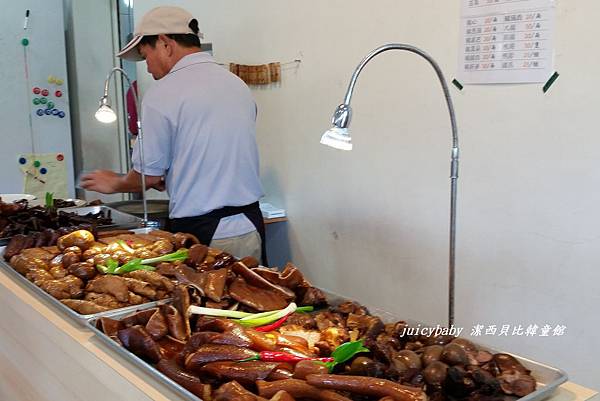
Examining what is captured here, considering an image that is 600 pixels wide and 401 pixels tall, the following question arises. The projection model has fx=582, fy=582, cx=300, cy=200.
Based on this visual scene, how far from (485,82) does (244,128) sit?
3.38 feet

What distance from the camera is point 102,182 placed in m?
2.62

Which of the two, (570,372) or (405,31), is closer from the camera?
(570,372)

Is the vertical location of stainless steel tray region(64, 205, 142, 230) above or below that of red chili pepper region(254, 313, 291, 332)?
above

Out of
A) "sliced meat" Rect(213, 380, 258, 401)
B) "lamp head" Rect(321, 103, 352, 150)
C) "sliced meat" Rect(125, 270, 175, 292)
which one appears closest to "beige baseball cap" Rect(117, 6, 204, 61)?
"sliced meat" Rect(125, 270, 175, 292)

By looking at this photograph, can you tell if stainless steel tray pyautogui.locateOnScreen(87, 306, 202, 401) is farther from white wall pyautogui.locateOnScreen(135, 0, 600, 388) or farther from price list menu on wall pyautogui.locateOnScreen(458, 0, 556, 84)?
price list menu on wall pyautogui.locateOnScreen(458, 0, 556, 84)

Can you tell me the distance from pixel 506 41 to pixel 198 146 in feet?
4.31

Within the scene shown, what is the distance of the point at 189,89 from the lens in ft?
8.11

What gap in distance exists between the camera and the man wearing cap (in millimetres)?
2469

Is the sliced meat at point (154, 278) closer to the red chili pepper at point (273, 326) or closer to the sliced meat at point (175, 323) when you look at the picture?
the sliced meat at point (175, 323)

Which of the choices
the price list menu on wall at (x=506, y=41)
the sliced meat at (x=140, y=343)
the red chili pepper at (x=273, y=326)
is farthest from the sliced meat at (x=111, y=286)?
the price list menu on wall at (x=506, y=41)

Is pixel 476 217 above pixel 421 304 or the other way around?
above

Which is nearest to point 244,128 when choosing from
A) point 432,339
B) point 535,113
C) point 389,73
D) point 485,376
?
point 389,73

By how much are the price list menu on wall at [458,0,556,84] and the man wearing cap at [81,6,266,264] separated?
99 centimetres

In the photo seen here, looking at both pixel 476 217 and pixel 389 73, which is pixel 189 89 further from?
pixel 476 217
